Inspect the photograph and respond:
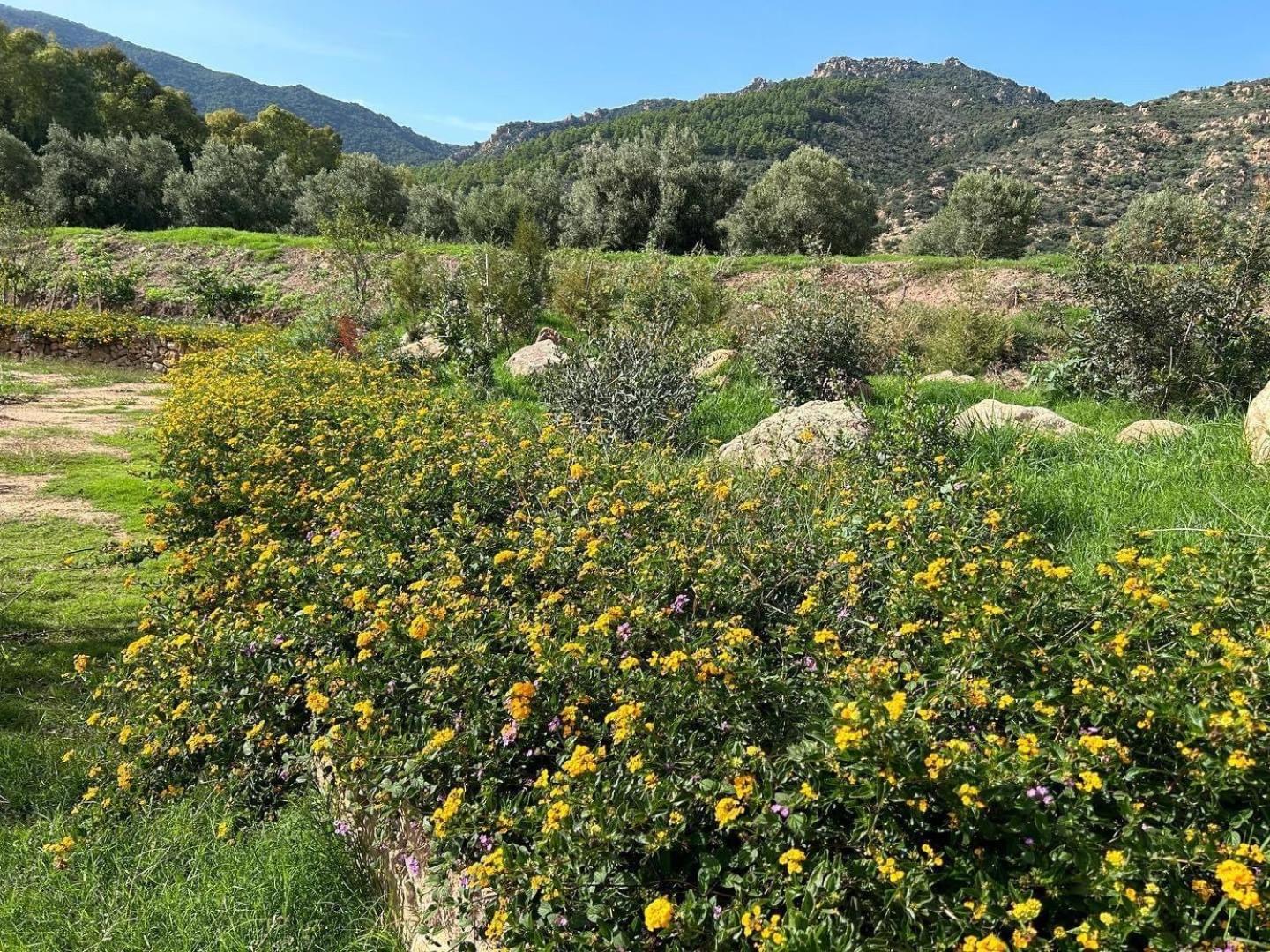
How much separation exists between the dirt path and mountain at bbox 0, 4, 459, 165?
11213cm

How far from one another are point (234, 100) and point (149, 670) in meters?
151

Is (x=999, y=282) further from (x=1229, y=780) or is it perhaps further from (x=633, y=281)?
(x=1229, y=780)

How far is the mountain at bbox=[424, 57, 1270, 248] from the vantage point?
1431 inches

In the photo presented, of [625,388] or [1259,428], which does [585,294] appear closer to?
[625,388]

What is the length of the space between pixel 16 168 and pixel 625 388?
3216 cm

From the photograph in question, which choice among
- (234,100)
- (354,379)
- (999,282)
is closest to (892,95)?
(999,282)

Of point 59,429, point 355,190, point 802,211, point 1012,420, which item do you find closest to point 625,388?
point 1012,420

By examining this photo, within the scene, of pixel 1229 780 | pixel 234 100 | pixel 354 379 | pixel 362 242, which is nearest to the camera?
pixel 1229 780

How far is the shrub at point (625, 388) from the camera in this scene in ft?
19.9

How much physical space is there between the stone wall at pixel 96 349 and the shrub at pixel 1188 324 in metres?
15.7

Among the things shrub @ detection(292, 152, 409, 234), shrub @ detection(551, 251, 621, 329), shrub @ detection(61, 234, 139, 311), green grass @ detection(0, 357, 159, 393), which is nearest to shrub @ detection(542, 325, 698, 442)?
A: shrub @ detection(551, 251, 621, 329)

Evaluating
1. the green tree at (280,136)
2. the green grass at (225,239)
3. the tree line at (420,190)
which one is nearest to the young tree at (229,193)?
the tree line at (420,190)

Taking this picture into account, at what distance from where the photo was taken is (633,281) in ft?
35.0

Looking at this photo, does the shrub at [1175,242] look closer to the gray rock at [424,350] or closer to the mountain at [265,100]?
the gray rock at [424,350]
